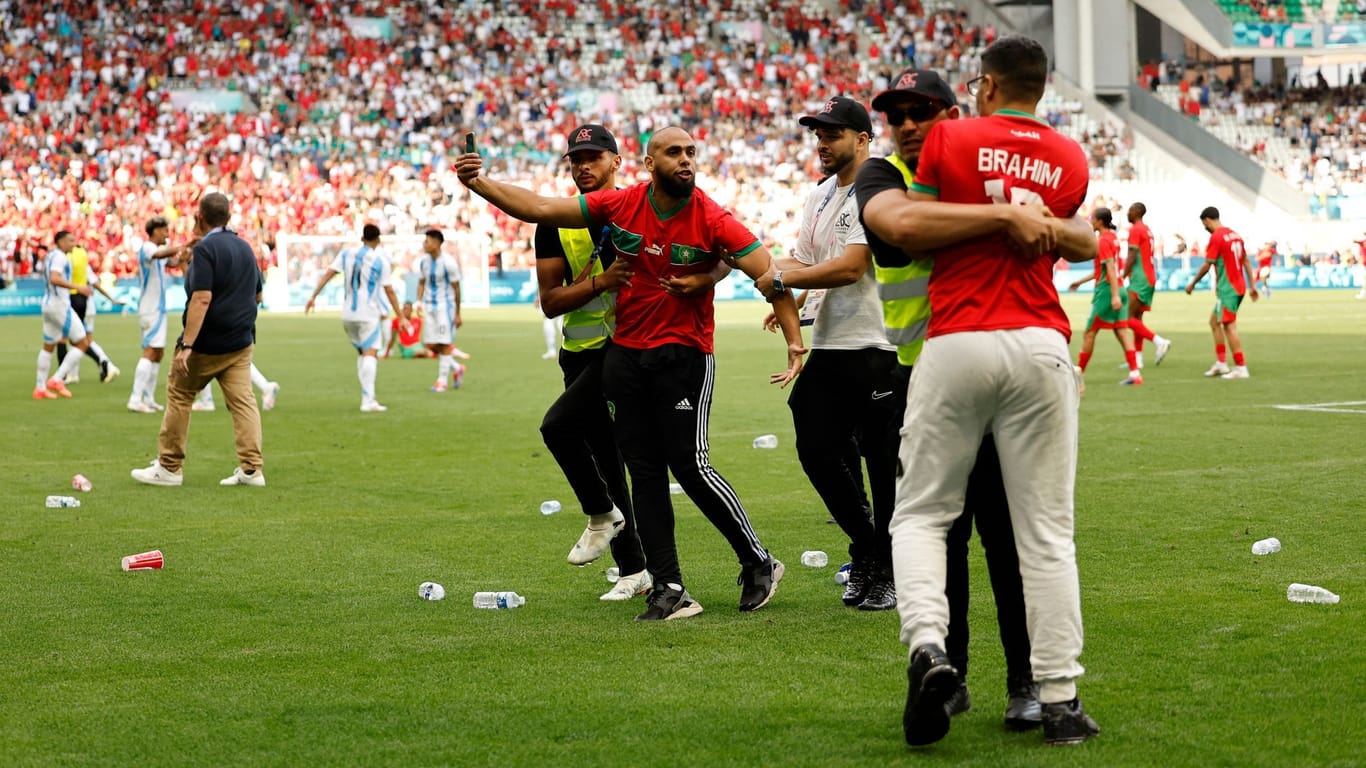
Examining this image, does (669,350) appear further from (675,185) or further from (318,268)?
(318,268)

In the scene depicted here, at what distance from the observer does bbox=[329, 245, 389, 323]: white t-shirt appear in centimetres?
1878

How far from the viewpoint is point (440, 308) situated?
2077 cm

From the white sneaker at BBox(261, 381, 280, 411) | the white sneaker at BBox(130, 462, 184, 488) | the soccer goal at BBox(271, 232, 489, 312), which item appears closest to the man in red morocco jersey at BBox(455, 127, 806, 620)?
the white sneaker at BBox(130, 462, 184, 488)

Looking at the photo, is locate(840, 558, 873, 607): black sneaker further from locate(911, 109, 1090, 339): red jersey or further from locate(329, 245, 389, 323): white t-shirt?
locate(329, 245, 389, 323): white t-shirt

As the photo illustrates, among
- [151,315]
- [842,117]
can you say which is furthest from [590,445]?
[151,315]

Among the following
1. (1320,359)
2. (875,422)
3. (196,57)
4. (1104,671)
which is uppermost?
(196,57)

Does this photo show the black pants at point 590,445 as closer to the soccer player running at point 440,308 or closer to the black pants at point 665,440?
the black pants at point 665,440

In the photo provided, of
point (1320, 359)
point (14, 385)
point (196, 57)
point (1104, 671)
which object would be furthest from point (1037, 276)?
point (196, 57)

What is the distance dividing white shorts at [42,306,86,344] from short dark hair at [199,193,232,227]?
30.7 feet

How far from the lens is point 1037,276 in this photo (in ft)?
15.6

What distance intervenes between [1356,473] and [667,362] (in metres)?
6.20

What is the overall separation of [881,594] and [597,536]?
1.57m

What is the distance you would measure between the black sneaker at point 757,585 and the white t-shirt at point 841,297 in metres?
1.04

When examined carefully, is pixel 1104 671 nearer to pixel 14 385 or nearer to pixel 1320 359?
pixel 1320 359
